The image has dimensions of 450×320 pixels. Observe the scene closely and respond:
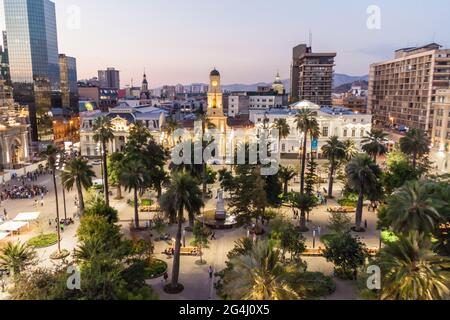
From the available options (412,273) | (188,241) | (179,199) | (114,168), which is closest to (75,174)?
(114,168)

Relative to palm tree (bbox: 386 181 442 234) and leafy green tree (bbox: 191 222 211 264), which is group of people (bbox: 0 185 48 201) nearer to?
leafy green tree (bbox: 191 222 211 264)

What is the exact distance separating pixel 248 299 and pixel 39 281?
13328 mm

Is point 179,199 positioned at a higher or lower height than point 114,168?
higher

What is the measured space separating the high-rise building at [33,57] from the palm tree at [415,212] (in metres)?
122

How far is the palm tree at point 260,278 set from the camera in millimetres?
18625

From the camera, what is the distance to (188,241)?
130ft

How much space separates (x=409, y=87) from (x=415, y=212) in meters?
110

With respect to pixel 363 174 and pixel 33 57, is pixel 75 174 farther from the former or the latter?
pixel 33 57

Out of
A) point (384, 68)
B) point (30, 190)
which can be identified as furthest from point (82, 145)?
point (384, 68)

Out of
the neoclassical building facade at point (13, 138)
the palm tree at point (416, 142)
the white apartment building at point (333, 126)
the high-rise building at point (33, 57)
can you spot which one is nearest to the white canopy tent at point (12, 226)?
the neoclassical building facade at point (13, 138)

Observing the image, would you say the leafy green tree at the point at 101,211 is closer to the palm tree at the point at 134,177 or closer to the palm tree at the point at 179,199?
the palm tree at the point at 134,177

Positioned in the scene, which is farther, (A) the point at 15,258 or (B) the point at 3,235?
(B) the point at 3,235

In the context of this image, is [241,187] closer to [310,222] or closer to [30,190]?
[310,222]

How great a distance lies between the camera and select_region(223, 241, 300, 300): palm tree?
18625 millimetres
